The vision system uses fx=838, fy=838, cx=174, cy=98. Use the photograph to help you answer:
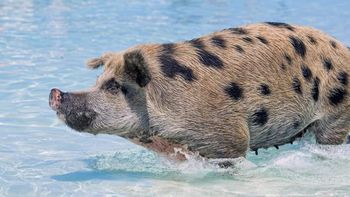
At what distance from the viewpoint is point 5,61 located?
11.0 meters

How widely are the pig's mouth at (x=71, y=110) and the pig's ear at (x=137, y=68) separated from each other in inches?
15.7

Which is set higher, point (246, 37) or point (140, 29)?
point (246, 37)

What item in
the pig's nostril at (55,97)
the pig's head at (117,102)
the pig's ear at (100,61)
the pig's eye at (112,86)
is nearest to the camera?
the pig's nostril at (55,97)

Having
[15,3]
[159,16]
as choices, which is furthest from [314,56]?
[15,3]

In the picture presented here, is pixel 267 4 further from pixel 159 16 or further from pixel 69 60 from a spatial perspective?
pixel 69 60

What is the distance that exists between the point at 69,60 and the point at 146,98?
526 cm

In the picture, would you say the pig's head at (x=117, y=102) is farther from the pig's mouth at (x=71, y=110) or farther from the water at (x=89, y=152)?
the water at (x=89, y=152)

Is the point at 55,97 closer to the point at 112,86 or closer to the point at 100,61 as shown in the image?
the point at 112,86

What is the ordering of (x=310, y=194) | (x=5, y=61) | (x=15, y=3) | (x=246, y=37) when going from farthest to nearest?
(x=15, y=3), (x=5, y=61), (x=246, y=37), (x=310, y=194)

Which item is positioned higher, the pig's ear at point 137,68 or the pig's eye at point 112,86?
the pig's ear at point 137,68

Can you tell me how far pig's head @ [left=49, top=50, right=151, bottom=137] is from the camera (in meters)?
6.08

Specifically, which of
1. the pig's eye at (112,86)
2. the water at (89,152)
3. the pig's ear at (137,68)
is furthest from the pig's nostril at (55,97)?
the water at (89,152)

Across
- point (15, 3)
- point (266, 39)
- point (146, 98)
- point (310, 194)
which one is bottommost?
point (15, 3)

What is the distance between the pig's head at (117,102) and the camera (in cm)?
608
